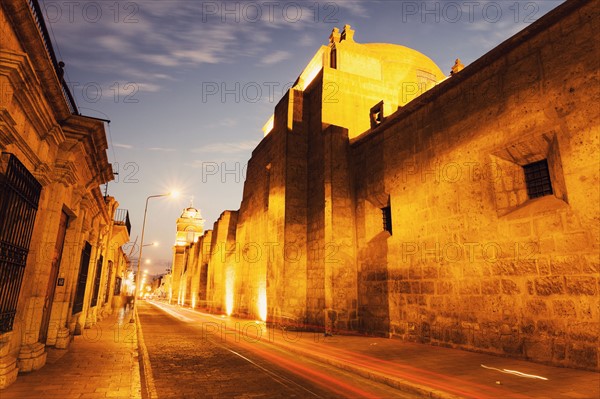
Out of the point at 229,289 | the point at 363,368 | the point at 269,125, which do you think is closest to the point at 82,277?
the point at 363,368

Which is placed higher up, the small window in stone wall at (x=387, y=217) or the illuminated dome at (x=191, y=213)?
the illuminated dome at (x=191, y=213)

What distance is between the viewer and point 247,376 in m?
6.49

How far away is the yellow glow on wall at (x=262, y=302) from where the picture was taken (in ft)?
57.8

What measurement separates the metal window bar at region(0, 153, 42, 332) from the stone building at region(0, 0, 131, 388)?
0.05 feet

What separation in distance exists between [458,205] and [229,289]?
2030 centimetres

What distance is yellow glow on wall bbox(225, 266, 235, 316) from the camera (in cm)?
2486

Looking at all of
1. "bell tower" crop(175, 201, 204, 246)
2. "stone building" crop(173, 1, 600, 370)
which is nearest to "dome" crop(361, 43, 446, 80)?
"stone building" crop(173, 1, 600, 370)

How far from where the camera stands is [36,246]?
6586 mm

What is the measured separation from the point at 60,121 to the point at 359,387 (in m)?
8.00

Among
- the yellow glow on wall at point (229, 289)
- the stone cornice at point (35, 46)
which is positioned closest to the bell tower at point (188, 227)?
the yellow glow on wall at point (229, 289)

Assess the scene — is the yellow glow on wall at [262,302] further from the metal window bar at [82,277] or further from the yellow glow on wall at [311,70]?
the yellow glow on wall at [311,70]

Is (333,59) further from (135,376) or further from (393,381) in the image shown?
(135,376)

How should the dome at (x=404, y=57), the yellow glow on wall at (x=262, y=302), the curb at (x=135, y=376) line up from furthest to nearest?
the dome at (x=404, y=57) → the yellow glow on wall at (x=262, y=302) → the curb at (x=135, y=376)

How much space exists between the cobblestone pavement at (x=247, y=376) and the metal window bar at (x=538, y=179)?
5.44m
